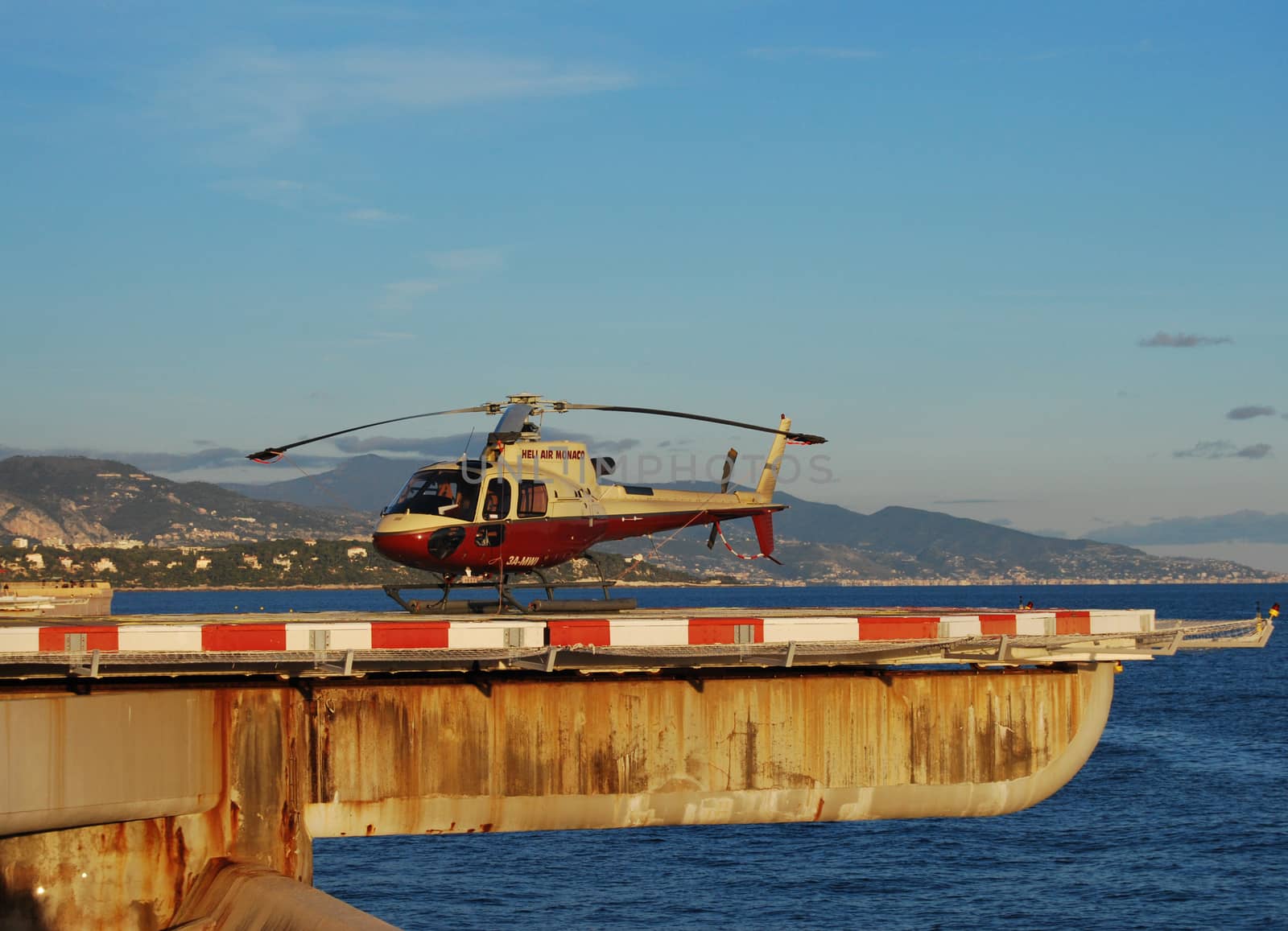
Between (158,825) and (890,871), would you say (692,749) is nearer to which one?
(158,825)

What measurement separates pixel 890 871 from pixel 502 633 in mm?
28111

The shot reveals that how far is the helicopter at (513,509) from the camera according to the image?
89.2 feet

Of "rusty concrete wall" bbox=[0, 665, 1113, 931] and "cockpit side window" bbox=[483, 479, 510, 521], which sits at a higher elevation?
"cockpit side window" bbox=[483, 479, 510, 521]

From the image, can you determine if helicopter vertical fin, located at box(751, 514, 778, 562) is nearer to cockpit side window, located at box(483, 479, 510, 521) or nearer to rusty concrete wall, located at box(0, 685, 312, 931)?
cockpit side window, located at box(483, 479, 510, 521)

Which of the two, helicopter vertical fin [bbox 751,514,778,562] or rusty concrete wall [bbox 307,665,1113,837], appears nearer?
rusty concrete wall [bbox 307,665,1113,837]

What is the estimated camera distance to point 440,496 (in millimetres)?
27484

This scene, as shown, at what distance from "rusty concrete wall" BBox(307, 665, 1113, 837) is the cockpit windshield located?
933 centimetres

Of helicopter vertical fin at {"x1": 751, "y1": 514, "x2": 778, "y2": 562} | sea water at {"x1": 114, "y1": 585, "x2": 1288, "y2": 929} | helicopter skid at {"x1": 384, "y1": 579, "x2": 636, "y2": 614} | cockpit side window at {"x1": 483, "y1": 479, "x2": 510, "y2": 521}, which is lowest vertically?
sea water at {"x1": 114, "y1": 585, "x2": 1288, "y2": 929}

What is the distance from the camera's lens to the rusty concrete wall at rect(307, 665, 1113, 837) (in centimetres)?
1792

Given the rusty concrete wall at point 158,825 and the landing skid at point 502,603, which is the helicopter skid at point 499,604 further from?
the rusty concrete wall at point 158,825

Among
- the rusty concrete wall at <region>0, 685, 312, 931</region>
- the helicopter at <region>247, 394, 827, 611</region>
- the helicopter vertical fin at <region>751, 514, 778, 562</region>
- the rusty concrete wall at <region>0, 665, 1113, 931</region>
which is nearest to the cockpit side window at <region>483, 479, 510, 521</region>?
the helicopter at <region>247, 394, 827, 611</region>

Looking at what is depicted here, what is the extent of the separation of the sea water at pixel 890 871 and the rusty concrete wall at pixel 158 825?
749 inches

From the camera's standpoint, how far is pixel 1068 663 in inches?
812

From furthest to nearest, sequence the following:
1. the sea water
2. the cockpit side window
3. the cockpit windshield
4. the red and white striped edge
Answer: the sea water < the cockpit side window < the cockpit windshield < the red and white striped edge
